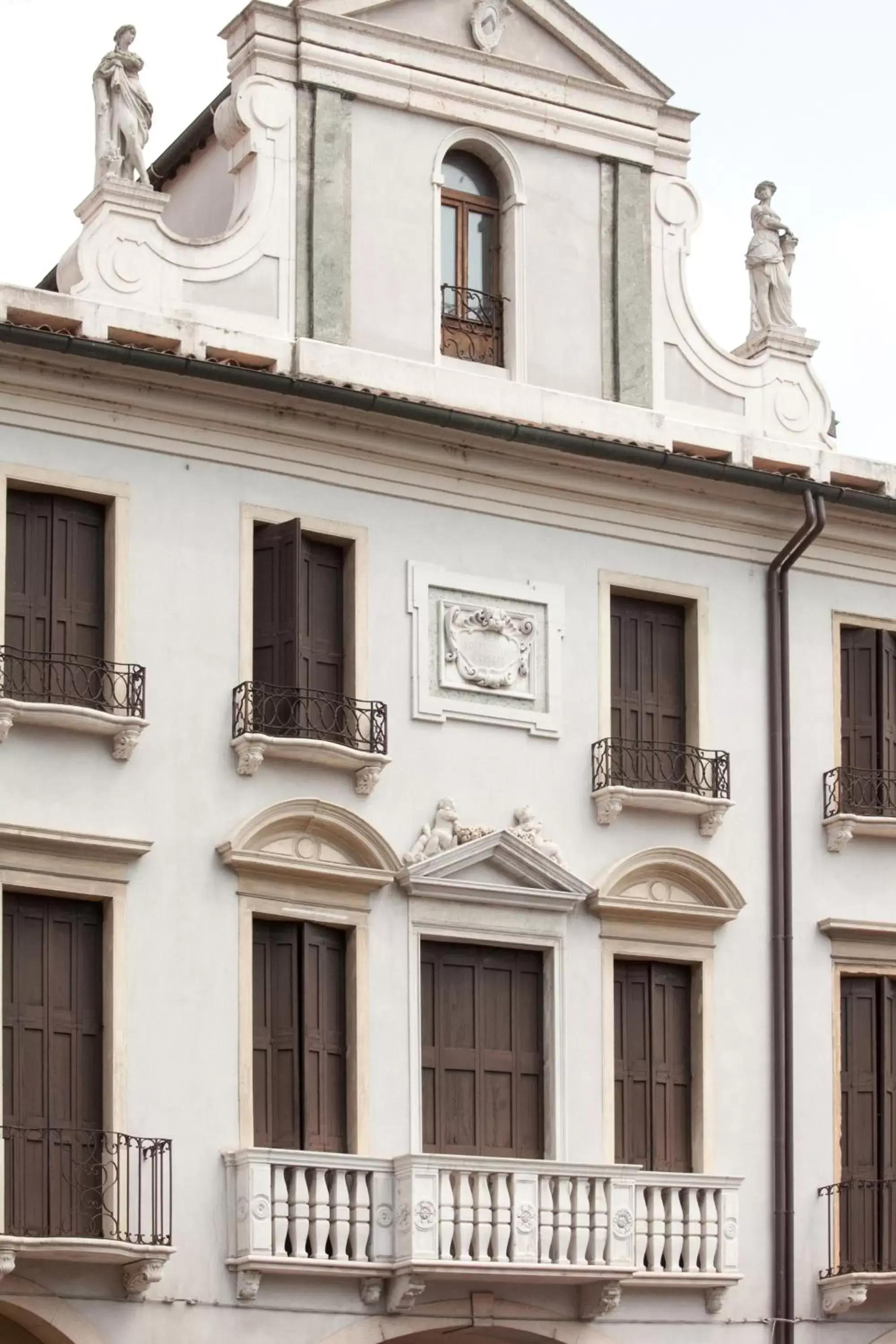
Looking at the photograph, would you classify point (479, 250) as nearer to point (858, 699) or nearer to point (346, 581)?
point (346, 581)

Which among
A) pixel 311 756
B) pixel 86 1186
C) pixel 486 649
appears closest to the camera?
pixel 86 1186

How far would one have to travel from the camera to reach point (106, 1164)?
2620 centimetres

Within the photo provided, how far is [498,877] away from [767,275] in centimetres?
703

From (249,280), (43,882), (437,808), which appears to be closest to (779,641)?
(437,808)

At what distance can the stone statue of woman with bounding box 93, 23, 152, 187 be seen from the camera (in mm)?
28672

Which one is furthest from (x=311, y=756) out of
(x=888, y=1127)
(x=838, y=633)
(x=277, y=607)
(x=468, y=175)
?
(x=888, y=1127)

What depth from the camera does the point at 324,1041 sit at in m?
27.8

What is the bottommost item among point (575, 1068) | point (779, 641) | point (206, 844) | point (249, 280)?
point (575, 1068)

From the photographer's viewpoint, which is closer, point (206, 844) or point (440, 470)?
point (206, 844)

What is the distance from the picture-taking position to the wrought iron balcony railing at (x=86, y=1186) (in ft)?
85.0

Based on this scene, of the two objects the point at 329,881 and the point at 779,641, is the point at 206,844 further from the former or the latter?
the point at 779,641

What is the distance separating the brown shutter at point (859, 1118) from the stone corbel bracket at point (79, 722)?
7.69 m

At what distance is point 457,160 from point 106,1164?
10.3 meters

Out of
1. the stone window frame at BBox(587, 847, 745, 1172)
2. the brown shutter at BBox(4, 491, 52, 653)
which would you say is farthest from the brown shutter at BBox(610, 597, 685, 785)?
the brown shutter at BBox(4, 491, 52, 653)
